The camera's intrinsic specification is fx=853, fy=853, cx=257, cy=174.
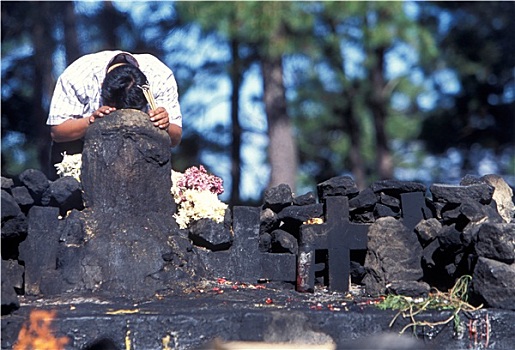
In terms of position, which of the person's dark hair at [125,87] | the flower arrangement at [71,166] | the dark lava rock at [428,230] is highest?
the person's dark hair at [125,87]

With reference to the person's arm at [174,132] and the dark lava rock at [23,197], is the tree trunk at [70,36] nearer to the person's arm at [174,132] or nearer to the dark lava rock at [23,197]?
the person's arm at [174,132]

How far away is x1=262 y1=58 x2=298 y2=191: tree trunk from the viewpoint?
12.3m

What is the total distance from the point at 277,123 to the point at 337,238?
6971 millimetres

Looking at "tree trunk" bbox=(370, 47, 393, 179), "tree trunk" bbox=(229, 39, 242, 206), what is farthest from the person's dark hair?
"tree trunk" bbox=(370, 47, 393, 179)

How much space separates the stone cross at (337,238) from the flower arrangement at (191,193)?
0.61 m

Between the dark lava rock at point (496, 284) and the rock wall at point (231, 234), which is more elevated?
the rock wall at point (231, 234)

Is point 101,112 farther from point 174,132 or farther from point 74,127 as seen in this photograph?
point 174,132

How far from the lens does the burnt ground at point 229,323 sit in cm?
416

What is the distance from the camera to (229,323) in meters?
4.27

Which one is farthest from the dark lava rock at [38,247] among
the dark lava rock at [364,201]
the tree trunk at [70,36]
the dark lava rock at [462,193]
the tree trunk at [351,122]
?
the tree trunk at [351,122]

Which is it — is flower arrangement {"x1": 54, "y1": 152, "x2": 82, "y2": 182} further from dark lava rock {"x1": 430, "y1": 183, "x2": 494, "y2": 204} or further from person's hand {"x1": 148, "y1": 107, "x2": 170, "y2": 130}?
dark lava rock {"x1": 430, "y1": 183, "x2": 494, "y2": 204}

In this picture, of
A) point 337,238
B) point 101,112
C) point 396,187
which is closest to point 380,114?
point 396,187

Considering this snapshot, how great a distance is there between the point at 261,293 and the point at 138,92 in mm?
1520

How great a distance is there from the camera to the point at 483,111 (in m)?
16.3
